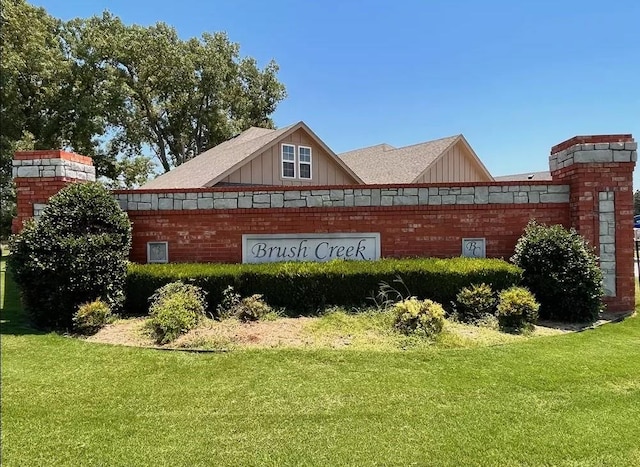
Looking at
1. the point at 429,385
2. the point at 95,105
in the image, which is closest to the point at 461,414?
the point at 429,385

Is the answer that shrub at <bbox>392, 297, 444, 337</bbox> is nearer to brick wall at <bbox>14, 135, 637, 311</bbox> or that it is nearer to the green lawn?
the green lawn

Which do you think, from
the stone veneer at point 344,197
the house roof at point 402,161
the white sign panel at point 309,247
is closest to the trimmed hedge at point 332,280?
the white sign panel at point 309,247

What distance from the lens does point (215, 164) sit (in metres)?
16.2

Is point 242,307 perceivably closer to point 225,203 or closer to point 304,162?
point 225,203

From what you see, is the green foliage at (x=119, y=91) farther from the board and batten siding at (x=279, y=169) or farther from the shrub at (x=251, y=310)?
the shrub at (x=251, y=310)

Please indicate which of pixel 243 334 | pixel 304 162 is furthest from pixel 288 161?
pixel 243 334

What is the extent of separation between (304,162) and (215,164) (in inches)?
130

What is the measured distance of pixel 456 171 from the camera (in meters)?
18.9

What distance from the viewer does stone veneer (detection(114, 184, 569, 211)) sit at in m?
8.53

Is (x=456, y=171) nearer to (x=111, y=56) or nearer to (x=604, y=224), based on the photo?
(x=604, y=224)

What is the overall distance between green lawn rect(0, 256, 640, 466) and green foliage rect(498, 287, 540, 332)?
88 cm

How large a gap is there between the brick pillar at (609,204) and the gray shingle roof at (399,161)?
8263 mm

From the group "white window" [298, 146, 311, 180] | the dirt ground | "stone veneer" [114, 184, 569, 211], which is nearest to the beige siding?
"white window" [298, 146, 311, 180]

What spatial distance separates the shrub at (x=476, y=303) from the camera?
719 cm
